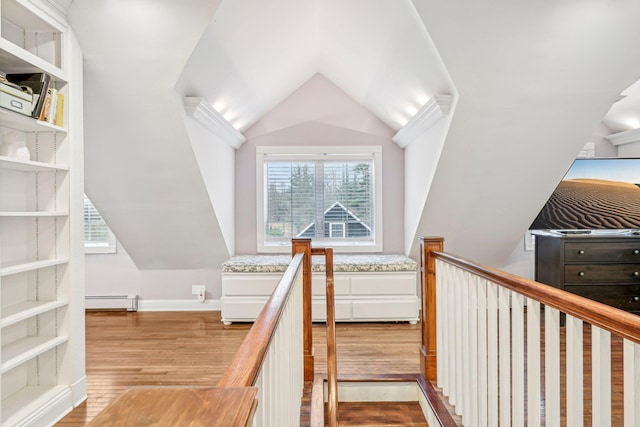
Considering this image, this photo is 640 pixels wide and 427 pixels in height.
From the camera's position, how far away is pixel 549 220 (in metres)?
3.84

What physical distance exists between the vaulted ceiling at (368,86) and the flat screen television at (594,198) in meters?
0.58

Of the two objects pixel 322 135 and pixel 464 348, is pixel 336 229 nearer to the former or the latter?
pixel 322 135

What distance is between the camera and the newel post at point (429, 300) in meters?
2.39

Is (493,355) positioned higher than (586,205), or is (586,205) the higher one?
(586,205)

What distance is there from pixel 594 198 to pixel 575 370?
3566 mm

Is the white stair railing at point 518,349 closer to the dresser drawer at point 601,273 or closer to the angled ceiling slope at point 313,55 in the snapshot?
the dresser drawer at point 601,273

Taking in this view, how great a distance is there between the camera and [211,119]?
3135 mm

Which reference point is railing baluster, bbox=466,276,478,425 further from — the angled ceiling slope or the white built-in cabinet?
the white built-in cabinet

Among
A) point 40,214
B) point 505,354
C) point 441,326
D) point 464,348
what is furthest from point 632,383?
point 40,214

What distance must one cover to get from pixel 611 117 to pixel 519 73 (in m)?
2.39

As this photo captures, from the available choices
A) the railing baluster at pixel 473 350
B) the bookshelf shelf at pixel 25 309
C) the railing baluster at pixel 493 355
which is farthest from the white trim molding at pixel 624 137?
the bookshelf shelf at pixel 25 309

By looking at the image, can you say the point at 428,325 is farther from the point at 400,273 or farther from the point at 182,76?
the point at 182,76

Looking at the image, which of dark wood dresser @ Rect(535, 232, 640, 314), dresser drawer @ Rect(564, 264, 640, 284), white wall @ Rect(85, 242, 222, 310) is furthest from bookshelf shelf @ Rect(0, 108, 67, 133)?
dresser drawer @ Rect(564, 264, 640, 284)

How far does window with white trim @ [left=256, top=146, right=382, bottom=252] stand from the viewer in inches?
166
